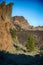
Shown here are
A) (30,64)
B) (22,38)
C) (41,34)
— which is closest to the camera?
(30,64)

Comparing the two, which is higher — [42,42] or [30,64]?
[30,64]

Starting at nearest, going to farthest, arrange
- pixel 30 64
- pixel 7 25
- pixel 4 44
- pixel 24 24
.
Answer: pixel 30 64 → pixel 4 44 → pixel 7 25 → pixel 24 24

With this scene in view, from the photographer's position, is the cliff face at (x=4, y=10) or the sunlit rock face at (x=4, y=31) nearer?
the sunlit rock face at (x=4, y=31)

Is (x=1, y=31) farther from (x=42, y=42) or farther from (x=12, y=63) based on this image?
(x=42, y=42)

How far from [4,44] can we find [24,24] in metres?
91.4

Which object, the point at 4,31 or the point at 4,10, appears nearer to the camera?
the point at 4,31

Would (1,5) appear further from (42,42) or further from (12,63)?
(42,42)

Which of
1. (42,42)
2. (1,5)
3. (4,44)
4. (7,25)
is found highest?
(1,5)

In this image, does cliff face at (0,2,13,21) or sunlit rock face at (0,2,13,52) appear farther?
cliff face at (0,2,13,21)

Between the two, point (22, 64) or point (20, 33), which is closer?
point (22, 64)

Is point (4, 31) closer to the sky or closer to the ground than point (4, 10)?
closer to the ground


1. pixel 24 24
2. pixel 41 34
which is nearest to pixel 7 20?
pixel 41 34

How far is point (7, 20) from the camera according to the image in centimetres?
5447

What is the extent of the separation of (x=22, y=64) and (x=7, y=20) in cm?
4104
